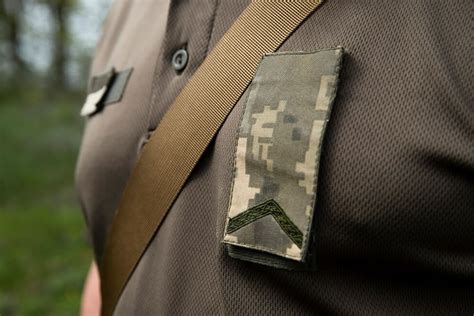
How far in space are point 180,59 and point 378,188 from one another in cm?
49

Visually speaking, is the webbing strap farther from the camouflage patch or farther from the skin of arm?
the skin of arm

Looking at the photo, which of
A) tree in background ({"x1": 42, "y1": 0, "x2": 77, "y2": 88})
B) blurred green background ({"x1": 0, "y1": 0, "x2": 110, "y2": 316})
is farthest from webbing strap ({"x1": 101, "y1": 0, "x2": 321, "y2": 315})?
tree in background ({"x1": 42, "y1": 0, "x2": 77, "y2": 88})

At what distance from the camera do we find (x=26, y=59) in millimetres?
12891

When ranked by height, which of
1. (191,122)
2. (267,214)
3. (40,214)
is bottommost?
(40,214)

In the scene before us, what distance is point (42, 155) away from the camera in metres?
8.16

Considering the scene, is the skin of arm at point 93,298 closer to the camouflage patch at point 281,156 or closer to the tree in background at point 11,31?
the camouflage patch at point 281,156

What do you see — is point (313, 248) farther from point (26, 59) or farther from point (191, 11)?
point (26, 59)

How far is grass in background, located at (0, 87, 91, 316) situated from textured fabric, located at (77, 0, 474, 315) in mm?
3420

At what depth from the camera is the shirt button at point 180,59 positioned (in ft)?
3.86

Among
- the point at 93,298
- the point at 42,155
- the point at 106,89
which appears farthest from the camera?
the point at 42,155

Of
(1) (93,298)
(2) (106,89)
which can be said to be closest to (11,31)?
(1) (93,298)

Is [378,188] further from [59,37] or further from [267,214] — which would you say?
[59,37]

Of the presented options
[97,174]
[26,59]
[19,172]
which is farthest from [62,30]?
[97,174]

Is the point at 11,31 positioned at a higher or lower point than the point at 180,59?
higher
